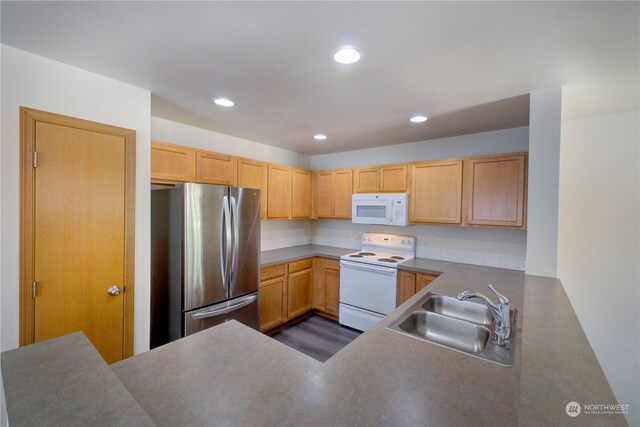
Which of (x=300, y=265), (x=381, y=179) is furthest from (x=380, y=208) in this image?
(x=300, y=265)

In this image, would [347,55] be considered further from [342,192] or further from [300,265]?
[300,265]

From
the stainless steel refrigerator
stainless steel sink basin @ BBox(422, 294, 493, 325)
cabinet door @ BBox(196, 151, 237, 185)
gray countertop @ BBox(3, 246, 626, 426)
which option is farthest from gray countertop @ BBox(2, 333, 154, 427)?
cabinet door @ BBox(196, 151, 237, 185)

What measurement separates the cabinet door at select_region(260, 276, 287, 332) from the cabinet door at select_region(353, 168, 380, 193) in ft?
5.26

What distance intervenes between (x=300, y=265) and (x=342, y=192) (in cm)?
121

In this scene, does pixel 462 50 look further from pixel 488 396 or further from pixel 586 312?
pixel 586 312

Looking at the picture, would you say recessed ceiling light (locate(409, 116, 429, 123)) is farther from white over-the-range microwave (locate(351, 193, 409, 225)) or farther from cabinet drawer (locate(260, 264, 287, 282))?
cabinet drawer (locate(260, 264, 287, 282))

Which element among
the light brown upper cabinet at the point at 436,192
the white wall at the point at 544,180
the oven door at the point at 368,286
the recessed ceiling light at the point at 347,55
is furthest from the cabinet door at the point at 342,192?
the recessed ceiling light at the point at 347,55

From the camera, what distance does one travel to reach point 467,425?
75cm

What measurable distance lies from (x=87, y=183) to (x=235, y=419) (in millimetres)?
1816

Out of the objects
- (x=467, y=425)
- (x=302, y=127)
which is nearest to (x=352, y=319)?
(x=302, y=127)

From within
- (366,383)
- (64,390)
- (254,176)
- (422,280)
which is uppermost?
(254,176)

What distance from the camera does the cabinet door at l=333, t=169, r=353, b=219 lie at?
377 cm

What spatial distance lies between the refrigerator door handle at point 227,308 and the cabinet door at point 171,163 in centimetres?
128

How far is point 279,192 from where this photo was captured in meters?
3.59
